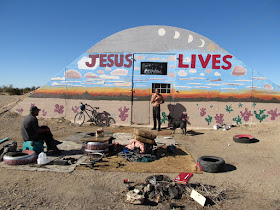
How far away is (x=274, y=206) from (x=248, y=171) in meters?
1.86

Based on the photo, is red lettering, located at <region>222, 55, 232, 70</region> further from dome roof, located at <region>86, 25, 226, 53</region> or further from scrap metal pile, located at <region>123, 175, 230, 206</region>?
scrap metal pile, located at <region>123, 175, 230, 206</region>

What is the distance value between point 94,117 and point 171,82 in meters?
4.93

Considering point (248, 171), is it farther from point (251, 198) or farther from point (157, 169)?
point (157, 169)

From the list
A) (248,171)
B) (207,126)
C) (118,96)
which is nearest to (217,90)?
(207,126)

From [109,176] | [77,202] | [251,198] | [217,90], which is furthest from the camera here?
[217,90]

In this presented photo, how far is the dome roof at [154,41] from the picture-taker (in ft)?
39.5

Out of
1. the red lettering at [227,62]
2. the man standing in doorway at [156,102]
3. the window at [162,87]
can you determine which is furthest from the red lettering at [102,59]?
the red lettering at [227,62]

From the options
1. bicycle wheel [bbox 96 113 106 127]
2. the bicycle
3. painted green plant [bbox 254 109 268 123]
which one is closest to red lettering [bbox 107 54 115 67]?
the bicycle

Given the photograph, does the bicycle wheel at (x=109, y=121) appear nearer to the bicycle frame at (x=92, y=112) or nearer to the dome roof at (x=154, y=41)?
the bicycle frame at (x=92, y=112)

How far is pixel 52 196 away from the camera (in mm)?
4176

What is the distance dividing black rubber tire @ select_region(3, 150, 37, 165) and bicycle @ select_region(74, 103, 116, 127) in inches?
247

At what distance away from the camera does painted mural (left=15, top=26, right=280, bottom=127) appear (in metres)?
11.8

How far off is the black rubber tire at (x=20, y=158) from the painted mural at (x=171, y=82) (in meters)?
6.69

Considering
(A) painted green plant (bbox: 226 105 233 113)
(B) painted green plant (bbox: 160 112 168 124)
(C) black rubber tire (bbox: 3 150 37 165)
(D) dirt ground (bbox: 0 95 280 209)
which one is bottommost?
(D) dirt ground (bbox: 0 95 280 209)
